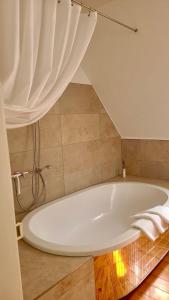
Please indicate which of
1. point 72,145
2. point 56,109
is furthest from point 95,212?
point 56,109

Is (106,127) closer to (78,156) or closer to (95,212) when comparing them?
(78,156)

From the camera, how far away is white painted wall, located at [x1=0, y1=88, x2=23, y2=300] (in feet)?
2.37

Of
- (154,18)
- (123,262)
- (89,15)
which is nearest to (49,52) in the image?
(89,15)

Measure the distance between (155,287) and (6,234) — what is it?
1612 millimetres

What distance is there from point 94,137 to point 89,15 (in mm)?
1474

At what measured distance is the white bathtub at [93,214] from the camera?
81.7 inches

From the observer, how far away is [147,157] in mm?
3066

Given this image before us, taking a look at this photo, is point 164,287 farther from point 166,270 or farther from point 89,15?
point 89,15

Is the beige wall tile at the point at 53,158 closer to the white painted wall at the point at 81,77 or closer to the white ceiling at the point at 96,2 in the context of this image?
the white painted wall at the point at 81,77

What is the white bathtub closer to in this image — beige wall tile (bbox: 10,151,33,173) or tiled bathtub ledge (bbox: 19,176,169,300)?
tiled bathtub ledge (bbox: 19,176,169,300)

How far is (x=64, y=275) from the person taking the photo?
1253 mm

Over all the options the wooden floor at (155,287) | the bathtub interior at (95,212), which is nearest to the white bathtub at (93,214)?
the bathtub interior at (95,212)

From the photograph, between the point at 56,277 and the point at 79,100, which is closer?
the point at 56,277

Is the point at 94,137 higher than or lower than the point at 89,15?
lower
